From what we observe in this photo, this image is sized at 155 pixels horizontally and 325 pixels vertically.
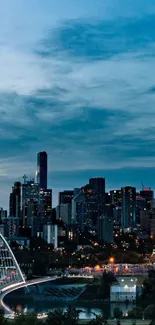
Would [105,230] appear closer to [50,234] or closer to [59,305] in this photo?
[50,234]

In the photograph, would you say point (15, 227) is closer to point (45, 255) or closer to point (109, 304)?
point (45, 255)

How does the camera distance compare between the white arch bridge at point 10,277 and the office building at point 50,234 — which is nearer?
the white arch bridge at point 10,277

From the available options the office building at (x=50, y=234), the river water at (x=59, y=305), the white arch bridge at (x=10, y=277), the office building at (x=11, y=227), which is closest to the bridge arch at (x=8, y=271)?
the white arch bridge at (x=10, y=277)

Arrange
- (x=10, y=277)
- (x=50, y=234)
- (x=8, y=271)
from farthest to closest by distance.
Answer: (x=50, y=234) → (x=8, y=271) → (x=10, y=277)

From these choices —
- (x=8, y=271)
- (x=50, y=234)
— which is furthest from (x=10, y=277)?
(x=50, y=234)

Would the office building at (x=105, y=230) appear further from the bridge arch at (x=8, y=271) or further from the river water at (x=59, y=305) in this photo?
the river water at (x=59, y=305)

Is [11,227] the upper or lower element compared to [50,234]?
upper

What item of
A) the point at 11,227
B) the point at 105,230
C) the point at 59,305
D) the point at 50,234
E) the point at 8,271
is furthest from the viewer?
the point at 105,230

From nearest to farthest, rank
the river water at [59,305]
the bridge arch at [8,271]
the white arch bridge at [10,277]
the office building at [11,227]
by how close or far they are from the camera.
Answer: the white arch bridge at [10,277], the river water at [59,305], the bridge arch at [8,271], the office building at [11,227]
